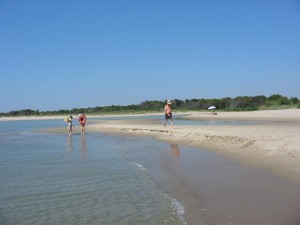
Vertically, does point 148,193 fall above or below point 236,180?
below

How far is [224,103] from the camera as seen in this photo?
87.0 m

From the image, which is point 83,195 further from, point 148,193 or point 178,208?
point 178,208

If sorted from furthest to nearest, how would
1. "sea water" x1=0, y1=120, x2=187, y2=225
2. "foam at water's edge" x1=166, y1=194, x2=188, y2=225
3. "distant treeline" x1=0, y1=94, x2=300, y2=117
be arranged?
1. "distant treeline" x1=0, y1=94, x2=300, y2=117
2. "sea water" x1=0, y1=120, x2=187, y2=225
3. "foam at water's edge" x1=166, y1=194, x2=188, y2=225

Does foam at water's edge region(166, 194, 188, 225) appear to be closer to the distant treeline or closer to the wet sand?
the wet sand

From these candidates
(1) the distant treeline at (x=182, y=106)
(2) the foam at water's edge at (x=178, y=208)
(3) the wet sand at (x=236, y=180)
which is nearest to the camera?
(3) the wet sand at (x=236, y=180)

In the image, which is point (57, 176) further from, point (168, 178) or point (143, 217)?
point (143, 217)

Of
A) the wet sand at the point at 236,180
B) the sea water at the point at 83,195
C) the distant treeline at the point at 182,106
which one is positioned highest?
the distant treeline at the point at 182,106

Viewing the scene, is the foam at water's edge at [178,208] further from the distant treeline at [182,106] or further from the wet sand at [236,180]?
the distant treeline at [182,106]

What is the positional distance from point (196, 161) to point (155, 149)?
14.1 ft

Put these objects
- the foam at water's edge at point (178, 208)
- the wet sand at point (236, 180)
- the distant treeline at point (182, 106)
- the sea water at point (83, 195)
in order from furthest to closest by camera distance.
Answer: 1. the distant treeline at point (182, 106)
2. the sea water at point (83, 195)
3. the foam at water's edge at point (178, 208)
4. the wet sand at point (236, 180)

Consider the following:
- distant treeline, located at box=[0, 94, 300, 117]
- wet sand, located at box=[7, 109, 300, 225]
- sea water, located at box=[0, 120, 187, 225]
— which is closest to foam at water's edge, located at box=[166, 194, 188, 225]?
sea water, located at box=[0, 120, 187, 225]

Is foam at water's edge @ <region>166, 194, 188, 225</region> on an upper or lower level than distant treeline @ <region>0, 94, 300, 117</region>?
lower

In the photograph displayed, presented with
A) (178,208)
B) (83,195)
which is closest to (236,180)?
(178,208)

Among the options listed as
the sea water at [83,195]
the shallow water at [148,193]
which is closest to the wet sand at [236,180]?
the shallow water at [148,193]
